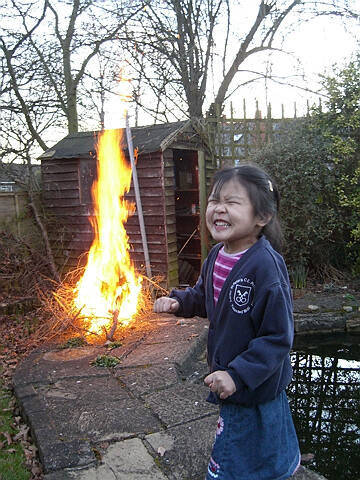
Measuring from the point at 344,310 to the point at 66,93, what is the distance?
22.2 feet

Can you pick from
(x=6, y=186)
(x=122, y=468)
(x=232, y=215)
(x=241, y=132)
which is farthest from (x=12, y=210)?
(x=232, y=215)

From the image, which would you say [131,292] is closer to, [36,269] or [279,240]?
[36,269]

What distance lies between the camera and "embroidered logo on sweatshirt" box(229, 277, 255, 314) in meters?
1.78

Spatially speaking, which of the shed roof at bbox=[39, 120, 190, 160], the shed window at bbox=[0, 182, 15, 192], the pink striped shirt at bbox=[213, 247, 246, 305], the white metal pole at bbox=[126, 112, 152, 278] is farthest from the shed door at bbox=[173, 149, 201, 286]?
the pink striped shirt at bbox=[213, 247, 246, 305]

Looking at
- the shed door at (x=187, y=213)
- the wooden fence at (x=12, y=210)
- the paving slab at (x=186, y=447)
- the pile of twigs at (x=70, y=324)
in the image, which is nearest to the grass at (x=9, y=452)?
the paving slab at (x=186, y=447)

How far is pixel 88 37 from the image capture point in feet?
29.0

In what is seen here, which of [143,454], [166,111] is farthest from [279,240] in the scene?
[166,111]

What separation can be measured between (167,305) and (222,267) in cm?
36

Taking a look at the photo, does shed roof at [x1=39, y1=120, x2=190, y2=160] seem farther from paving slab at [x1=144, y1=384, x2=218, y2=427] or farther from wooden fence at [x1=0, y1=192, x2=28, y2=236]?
paving slab at [x1=144, y1=384, x2=218, y2=427]

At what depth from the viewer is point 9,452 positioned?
3.03 m

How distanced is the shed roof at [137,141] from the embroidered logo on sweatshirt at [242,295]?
207 inches

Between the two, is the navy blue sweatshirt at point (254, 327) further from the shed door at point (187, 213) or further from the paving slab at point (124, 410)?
the shed door at point (187, 213)

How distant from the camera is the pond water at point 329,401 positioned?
10.4 ft

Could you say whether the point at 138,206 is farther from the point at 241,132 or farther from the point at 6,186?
the point at 6,186
